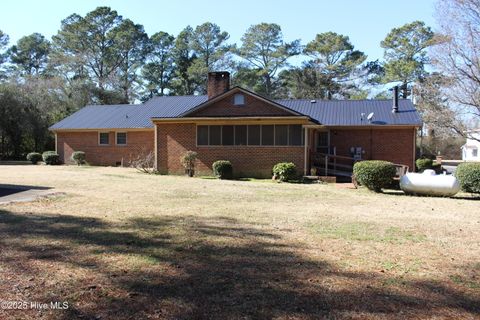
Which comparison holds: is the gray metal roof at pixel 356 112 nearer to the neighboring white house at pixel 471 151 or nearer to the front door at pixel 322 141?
the front door at pixel 322 141

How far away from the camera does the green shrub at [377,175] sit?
1489 centimetres

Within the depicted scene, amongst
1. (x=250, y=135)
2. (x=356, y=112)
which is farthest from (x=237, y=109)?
(x=356, y=112)

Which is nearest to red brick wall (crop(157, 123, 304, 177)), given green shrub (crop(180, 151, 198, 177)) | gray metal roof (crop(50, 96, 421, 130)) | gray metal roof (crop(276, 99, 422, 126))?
green shrub (crop(180, 151, 198, 177))

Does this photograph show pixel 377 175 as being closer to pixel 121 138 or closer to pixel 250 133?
pixel 250 133

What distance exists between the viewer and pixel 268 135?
69.5ft

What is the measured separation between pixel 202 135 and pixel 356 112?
9.84 meters

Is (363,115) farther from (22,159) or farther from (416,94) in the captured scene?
(22,159)

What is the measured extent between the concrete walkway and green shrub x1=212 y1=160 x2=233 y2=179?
30.0 feet

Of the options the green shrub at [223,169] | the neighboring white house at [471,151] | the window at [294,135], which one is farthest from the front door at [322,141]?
the neighboring white house at [471,151]

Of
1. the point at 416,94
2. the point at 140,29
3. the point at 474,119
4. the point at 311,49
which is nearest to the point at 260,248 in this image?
the point at 474,119

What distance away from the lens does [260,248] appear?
6.13 m

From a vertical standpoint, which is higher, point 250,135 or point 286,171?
point 250,135

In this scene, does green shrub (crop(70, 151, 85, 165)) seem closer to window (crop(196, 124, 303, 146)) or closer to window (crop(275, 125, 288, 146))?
window (crop(196, 124, 303, 146))

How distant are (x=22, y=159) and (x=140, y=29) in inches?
1042
